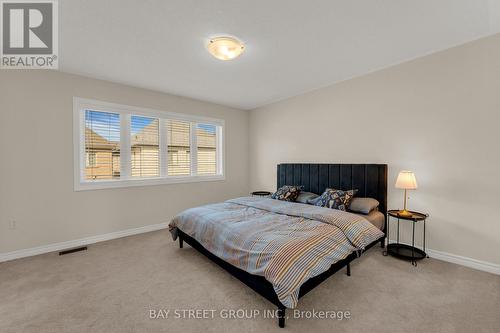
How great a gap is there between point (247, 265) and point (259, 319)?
0.41m

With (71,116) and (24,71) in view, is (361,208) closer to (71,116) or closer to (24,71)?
(71,116)

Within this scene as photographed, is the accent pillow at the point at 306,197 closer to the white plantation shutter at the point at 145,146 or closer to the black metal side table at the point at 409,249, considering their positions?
the black metal side table at the point at 409,249

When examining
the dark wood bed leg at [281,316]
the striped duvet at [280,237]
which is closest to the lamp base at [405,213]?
the striped duvet at [280,237]

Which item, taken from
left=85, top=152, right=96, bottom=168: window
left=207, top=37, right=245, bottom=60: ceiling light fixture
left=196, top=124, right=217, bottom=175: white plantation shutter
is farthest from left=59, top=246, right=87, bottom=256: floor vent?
left=207, top=37, right=245, bottom=60: ceiling light fixture

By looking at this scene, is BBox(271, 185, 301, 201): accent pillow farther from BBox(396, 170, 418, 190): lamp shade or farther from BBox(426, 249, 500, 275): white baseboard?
BBox(426, 249, 500, 275): white baseboard

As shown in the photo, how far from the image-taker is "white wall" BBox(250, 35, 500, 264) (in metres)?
2.34

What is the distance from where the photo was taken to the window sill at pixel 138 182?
3.29 m

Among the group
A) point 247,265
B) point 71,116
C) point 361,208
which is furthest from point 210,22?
point 361,208

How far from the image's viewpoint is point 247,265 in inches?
73.7

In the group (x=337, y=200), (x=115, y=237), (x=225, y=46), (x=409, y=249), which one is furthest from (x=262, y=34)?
(x=115, y=237)

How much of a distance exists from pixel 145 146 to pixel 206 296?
2960 mm

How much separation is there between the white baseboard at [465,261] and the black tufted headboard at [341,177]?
73cm

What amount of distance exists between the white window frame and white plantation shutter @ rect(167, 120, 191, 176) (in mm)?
84

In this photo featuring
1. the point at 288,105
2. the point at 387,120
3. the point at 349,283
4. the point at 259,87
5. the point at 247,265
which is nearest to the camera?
the point at 247,265
